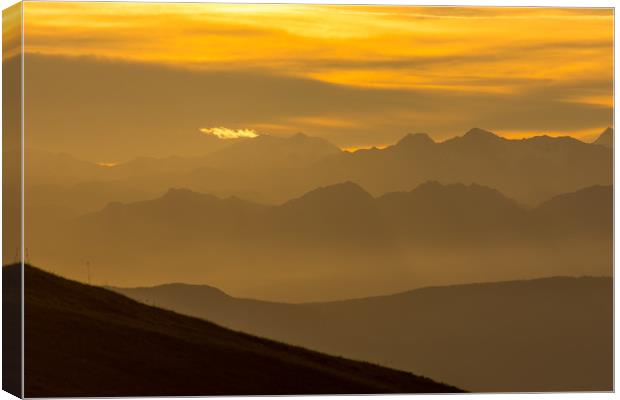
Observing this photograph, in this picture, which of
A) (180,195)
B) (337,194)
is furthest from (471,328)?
(180,195)

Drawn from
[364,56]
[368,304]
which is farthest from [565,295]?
[364,56]

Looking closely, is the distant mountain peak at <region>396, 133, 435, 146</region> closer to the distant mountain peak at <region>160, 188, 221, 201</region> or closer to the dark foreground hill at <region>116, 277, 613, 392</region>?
the dark foreground hill at <region>116, 277, 613, 392</region>

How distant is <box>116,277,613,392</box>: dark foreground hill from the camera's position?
18.5 m

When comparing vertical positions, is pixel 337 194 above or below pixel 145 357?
above

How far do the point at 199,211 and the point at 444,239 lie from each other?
2.92m

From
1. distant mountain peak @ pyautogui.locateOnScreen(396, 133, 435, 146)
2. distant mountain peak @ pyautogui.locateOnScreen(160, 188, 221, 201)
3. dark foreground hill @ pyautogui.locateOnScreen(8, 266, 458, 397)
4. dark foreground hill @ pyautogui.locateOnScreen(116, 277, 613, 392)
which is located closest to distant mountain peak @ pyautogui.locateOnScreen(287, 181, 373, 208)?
distant mountain peak @ pyautogui.locateOnScreen(396, 133, 435, 146)

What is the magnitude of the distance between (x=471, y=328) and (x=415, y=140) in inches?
91.5

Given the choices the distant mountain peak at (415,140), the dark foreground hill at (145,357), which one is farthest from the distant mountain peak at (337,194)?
the dark foreground hill at (145,357)

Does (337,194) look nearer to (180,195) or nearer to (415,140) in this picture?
(415,140)

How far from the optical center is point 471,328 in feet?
62.3

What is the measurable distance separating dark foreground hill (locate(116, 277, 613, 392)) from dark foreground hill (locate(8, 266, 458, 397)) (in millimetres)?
204

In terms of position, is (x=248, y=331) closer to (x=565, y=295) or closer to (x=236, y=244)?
(x=236, y=244)

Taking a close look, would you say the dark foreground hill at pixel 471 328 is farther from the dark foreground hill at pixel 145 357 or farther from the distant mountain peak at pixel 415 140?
the distant mountain peak at pixel 415 140

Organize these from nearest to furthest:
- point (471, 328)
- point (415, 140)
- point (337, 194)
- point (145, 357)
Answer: point (145, 357), point (337, 194), point (415, 140), point (471, 328)
